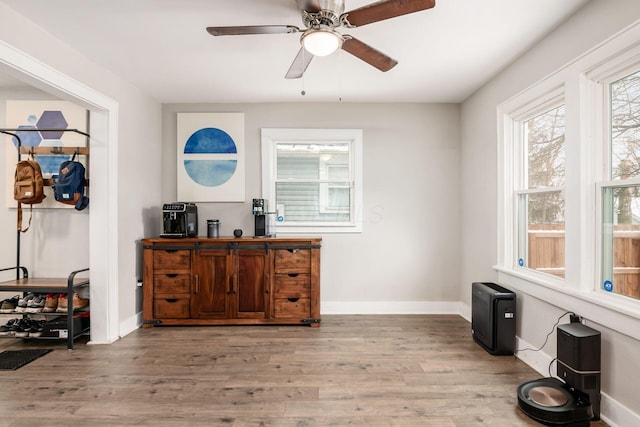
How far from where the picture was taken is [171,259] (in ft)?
12.3

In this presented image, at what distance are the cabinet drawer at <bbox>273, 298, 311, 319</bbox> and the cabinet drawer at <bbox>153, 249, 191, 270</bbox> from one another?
1.07 metres

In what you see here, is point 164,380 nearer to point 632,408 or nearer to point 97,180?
point 97,180

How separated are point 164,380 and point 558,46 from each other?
3724 millimetres

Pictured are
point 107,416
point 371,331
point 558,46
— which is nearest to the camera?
point 107,416

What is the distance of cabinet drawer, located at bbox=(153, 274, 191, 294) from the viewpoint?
12.3 feet

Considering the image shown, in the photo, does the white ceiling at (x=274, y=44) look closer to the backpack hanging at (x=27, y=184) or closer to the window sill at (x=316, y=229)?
the backpack hanging at (x=27, y=184)

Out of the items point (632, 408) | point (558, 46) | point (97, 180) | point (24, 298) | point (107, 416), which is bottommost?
point (107, 416)

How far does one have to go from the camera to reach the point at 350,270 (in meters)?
4.24

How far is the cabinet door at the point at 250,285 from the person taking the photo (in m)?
3.77

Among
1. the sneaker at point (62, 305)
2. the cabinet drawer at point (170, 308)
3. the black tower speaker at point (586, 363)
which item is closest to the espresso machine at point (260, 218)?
the cabinet drawer at point (170, 308)

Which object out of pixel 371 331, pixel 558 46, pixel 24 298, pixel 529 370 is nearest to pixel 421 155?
pixel 558 46

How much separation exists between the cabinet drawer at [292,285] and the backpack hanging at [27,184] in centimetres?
246

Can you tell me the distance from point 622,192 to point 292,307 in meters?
2.93

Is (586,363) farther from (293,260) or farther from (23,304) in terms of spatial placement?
(23,304)
